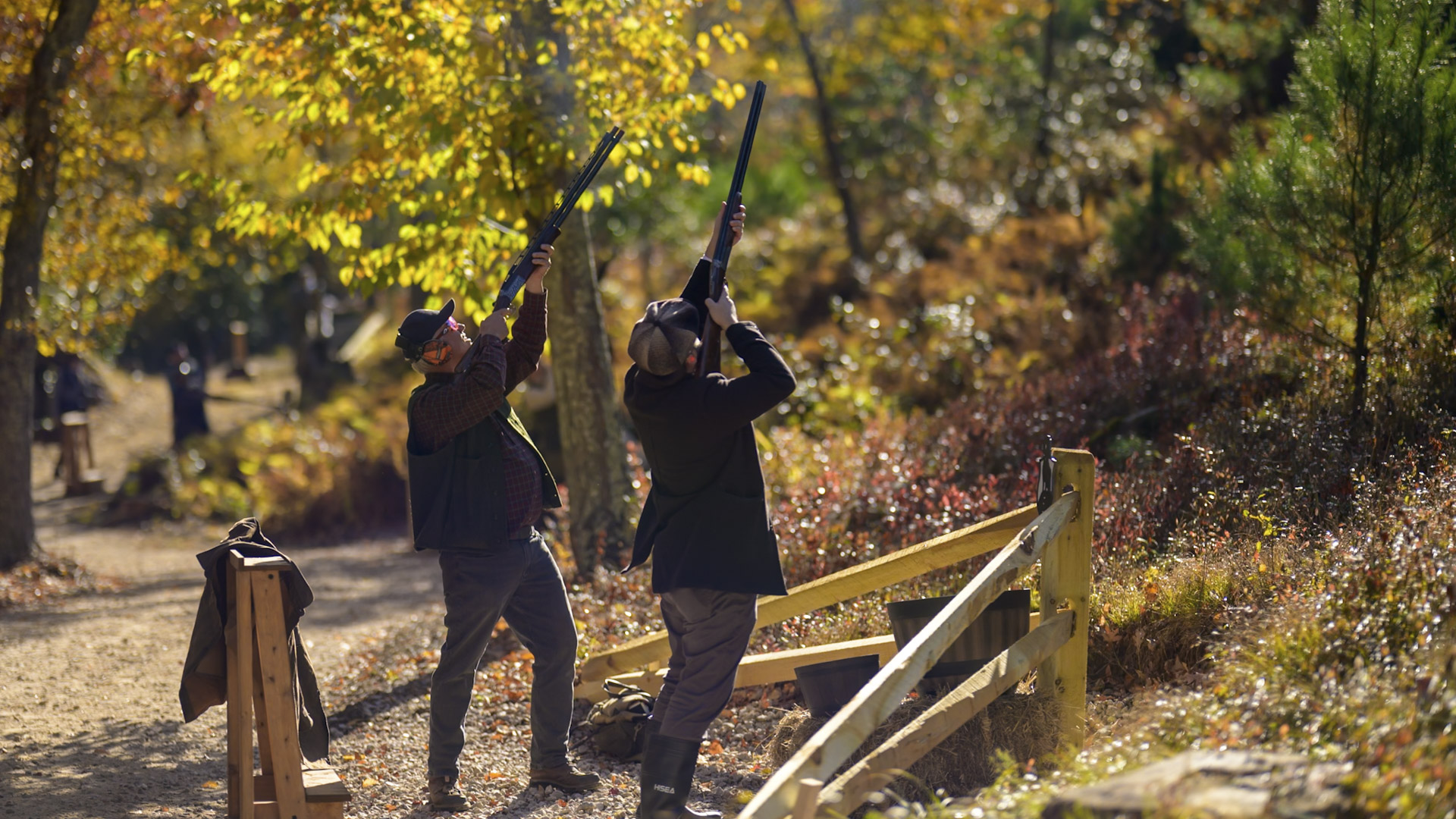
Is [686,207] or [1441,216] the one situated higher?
[686,207]

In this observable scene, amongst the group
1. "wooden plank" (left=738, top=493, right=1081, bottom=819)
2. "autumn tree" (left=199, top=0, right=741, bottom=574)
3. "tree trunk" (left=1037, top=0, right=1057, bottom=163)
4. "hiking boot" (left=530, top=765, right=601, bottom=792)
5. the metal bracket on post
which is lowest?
"hiking boot" (left=530, top=765, right=601, bottom=792)

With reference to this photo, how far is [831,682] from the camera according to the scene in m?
4.82

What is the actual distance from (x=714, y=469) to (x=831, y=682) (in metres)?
1.15

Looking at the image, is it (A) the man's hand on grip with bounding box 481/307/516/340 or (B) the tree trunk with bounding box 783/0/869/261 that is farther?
(B) the tree trunk with bounding box 783/0/869/261

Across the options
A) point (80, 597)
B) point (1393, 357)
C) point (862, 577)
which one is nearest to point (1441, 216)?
point (1393, 357)

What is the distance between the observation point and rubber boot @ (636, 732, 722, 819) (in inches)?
168

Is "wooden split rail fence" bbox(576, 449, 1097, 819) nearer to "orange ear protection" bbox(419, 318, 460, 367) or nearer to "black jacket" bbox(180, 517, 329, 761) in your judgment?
"black jacket" bbox(180, 517, 329, 761)

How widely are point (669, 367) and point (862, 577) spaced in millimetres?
1452

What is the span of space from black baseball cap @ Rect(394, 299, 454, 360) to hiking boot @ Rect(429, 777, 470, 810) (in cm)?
176

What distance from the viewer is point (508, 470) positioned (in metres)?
4.77

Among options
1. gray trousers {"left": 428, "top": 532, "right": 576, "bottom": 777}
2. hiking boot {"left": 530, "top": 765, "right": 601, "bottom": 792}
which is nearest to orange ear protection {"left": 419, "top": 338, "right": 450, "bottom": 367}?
gray trousers {"left": 428, "top": 532, "right": 576, "bottom": 777}

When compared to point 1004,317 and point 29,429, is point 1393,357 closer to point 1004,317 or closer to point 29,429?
point 1004,317

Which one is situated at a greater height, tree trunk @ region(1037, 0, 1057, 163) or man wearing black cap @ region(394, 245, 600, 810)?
tree trunk @ region(1037, 0, 1057, 163)

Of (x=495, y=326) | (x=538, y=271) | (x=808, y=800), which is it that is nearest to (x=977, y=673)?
(x=808, y=800)
